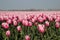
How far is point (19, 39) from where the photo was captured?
470 centimetres

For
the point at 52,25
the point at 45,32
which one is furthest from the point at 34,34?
the point at 52,25

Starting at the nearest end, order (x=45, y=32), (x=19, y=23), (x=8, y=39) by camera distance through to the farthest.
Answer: (x=8, y=39), (x=45, y=32), (x=19, y=23)

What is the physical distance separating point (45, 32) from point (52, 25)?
30.7 inches

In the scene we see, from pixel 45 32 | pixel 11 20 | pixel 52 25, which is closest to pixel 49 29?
pixel 45 32

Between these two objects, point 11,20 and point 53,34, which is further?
point 11,20

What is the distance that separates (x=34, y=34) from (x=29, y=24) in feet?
1.18

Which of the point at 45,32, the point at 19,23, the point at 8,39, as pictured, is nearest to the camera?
the point at 8,39

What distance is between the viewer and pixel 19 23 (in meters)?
5.52

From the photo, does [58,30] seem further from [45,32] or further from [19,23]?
[19,23]

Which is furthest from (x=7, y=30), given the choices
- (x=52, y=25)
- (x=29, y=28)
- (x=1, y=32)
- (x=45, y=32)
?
(x=52, y=25)

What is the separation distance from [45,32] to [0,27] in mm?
1030

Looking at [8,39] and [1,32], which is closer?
[8,39]

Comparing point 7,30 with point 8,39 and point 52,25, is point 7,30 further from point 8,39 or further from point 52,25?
point 52,25

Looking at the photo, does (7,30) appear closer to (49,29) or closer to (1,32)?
(1,32)
